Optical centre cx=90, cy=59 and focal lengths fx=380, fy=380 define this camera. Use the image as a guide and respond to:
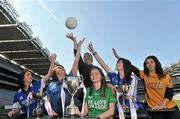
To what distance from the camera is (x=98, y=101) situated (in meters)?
5.87

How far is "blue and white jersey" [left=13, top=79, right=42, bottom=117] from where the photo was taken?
23.0ft

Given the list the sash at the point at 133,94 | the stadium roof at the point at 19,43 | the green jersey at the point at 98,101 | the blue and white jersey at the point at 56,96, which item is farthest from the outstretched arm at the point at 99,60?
the stadium roof at the point at 19,43

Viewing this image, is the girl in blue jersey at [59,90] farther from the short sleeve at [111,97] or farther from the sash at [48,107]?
the short sleeve at [111,97]

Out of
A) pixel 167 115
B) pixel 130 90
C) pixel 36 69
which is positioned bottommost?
pixel 167 115

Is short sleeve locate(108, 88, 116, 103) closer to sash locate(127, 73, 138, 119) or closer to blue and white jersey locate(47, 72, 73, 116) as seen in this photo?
sash locate(127, 73, 138, 119)

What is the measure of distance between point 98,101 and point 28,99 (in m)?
1.71

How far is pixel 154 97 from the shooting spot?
7.13 meters

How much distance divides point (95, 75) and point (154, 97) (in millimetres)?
1638

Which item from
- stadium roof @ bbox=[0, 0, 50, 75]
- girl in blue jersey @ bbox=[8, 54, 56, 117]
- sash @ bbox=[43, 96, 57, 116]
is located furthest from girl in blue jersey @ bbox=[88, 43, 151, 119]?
stadium roof @ bbox=[0, 0, 50, 75]

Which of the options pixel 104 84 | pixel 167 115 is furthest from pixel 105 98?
pixel 167 115

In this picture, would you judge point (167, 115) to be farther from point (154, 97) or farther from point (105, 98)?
point (105, 98)

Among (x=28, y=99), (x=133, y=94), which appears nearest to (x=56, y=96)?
(x=28, y=99)

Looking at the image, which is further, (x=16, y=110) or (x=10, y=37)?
(x=10, y=37)

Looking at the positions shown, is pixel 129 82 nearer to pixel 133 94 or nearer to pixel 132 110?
pixel 133 94
